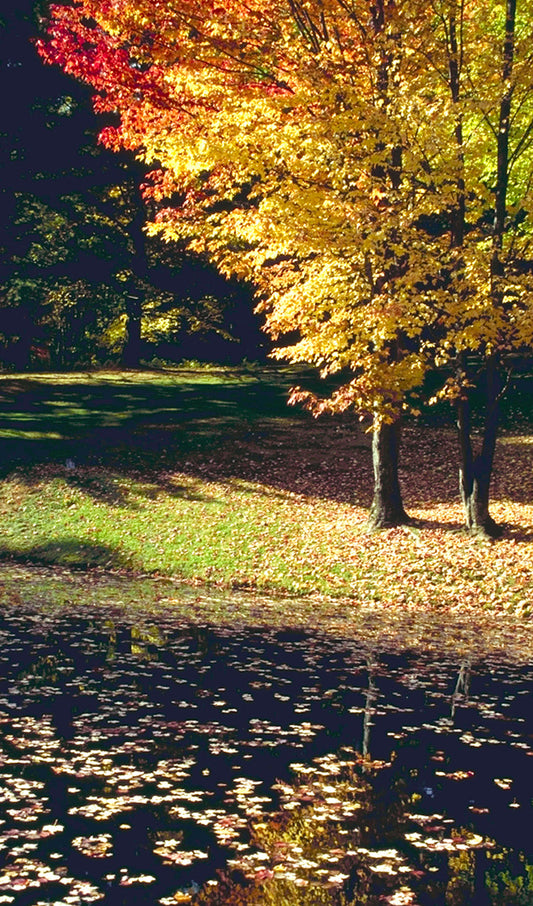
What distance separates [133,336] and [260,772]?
94.4 feet

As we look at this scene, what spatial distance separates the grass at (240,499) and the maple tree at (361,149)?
6.93 ft

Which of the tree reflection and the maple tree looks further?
the maple tree

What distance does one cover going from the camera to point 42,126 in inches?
1256

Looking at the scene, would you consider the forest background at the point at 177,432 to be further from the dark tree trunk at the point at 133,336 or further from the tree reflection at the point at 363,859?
the tree reflection at the point at 363,859

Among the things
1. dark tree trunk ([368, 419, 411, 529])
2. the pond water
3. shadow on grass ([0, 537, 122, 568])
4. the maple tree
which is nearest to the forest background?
shadow on grass ([0, 537, 122, 568])

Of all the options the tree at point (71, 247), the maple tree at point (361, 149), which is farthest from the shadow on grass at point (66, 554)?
the tree at point (71, 247)

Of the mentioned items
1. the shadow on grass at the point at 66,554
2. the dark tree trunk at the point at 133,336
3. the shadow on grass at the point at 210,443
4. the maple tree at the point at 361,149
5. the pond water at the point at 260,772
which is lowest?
the shadow on grass at the point at 66,554

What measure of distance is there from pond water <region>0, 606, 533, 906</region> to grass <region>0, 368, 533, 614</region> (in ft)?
13.2

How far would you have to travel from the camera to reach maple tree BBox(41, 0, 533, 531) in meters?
15.2

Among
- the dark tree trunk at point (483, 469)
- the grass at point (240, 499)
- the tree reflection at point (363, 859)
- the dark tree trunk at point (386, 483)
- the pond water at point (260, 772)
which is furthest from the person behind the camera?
the dark tree trunk at point (386, 483)

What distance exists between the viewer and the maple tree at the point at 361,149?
15203mm

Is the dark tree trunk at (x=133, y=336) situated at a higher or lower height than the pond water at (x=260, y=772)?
higher

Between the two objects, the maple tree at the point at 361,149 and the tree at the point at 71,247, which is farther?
the tree at the point at 71,247

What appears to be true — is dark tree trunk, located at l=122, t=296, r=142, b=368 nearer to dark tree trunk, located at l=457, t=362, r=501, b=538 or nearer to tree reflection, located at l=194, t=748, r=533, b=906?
dark tree trunk, located at l=457, t=362, r=501, b=538
